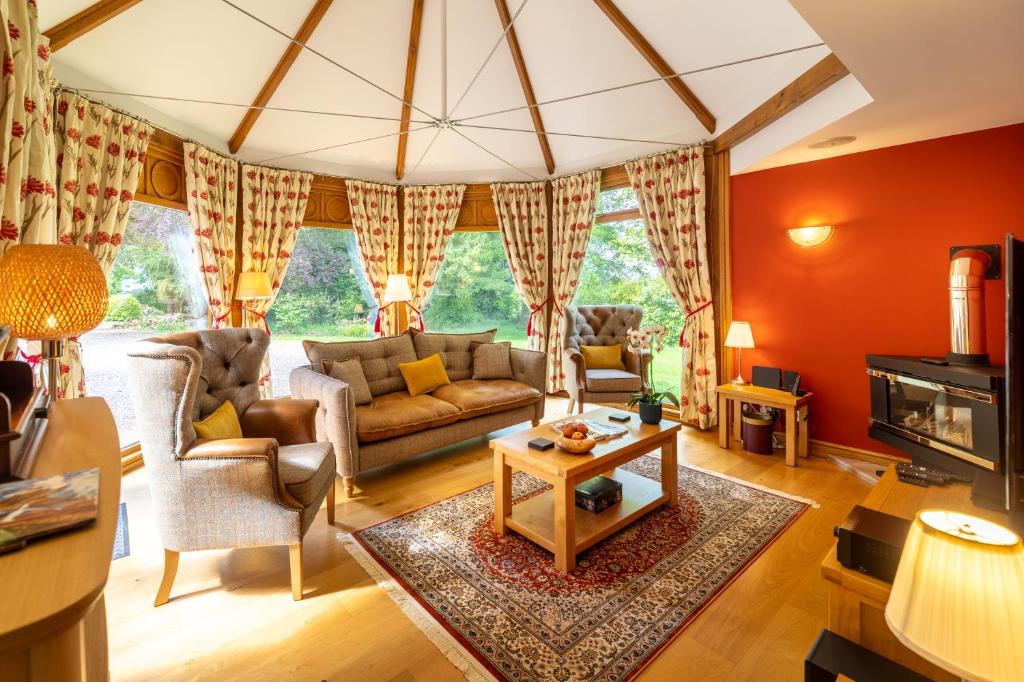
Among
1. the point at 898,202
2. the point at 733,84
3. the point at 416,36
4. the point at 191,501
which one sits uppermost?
the point at 416,36

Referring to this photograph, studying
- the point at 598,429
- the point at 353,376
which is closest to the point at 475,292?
the point at 353,376

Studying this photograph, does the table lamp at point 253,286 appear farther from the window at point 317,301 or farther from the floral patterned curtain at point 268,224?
the window at point 317,301

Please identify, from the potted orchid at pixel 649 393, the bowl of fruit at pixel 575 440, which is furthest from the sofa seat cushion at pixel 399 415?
the potted orchid at pixel 649 393

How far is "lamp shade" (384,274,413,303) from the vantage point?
5387mm

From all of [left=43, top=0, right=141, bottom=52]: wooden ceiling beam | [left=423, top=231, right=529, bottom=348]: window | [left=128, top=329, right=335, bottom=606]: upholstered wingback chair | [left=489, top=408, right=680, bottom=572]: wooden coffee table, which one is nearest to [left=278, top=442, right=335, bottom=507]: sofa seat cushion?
[left=128, top=329, right=335, bottom=606]: upholstered wingback chair

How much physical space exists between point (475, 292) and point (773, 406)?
3.91 meters

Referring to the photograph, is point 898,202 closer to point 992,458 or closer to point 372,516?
point 992,458

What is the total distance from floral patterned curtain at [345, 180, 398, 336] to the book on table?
5048mm

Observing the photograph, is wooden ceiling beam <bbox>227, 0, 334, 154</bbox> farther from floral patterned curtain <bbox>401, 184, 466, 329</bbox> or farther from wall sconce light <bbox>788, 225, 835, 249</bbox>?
wall sconce light <bbox>788, 225, 835, 249</bbox>

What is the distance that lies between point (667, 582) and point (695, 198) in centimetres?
351

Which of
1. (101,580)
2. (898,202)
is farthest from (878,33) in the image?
(101,580)

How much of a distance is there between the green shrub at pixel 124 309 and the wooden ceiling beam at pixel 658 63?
14.7 feet

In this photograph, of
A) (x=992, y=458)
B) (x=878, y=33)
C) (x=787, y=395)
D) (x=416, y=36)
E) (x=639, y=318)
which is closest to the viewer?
(x=878, y=33)

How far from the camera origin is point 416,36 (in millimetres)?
4184
